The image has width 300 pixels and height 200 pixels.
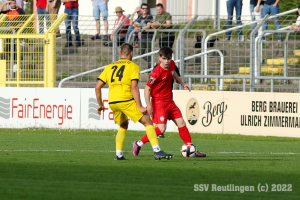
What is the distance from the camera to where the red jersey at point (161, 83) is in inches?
328

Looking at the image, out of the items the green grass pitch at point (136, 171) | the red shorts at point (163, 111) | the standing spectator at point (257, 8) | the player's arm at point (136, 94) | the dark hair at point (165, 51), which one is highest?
the standing spectator at point (257, 8)

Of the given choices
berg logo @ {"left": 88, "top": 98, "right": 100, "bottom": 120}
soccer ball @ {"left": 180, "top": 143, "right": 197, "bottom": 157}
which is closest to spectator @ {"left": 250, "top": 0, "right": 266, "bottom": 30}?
berg logo @ {"left": 88, "top": 98, "right": 100, "bottom": 120}

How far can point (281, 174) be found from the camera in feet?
21.8

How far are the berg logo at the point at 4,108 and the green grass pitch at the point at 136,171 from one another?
148 inches

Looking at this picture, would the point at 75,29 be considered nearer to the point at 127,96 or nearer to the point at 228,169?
the point at 127,96

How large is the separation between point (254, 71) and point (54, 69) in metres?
5.72

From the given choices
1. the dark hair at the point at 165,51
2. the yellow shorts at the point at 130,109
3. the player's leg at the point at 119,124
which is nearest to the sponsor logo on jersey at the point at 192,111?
the dark hair at the point at 165,51

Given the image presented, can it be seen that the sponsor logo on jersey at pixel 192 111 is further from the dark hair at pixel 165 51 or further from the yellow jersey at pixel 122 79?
the yellow jersey at pixel 122 79

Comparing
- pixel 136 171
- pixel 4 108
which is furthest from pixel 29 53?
pixel 136 171

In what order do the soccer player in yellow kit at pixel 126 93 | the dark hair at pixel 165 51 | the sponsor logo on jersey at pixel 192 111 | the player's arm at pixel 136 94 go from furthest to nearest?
the sponsor logo on jersey at pixel 192 111 < the dark hair at pixel 165 51 < the soccer player in yellow kit at pixel 126 93 < the player's arm at pixel 136 94

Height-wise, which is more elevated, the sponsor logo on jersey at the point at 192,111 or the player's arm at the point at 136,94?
the player's arm at the point at 136,94

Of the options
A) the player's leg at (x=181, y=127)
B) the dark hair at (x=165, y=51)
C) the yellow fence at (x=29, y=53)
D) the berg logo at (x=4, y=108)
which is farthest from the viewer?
the yellow fence at (x=29, y=53)

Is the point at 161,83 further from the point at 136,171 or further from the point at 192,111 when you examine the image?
the point at 192,111

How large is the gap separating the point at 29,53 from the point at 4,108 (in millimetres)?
1762
